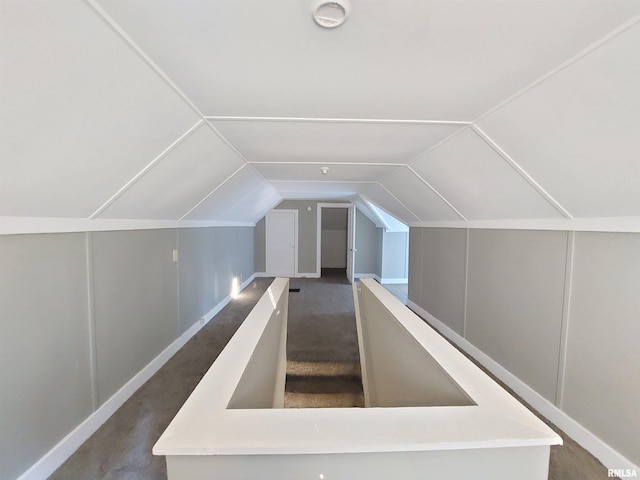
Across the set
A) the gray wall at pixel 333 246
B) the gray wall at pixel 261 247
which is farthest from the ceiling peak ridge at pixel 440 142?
the gray wall at pixel 333 246

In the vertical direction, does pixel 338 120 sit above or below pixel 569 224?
above

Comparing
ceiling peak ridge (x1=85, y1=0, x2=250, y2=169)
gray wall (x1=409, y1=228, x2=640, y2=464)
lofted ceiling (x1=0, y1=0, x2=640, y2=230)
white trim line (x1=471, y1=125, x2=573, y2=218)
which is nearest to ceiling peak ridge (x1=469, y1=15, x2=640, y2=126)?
lofted ceiling (x1=0, y1=0, x2=640, y2=230)

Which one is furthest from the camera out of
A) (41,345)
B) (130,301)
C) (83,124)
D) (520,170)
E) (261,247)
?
(261,247)

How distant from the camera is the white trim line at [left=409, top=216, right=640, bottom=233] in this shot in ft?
5.02

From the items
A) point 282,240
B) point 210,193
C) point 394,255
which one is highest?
point 210,193

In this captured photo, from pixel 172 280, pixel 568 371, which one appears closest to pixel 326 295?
pixel 172 280

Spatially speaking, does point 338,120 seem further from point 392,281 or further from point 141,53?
point 392,281

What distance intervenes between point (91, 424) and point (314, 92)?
235 centimetres

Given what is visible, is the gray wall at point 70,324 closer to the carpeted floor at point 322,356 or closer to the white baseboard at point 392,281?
the carpeted floor at point 322,356

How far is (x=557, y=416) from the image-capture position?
1.93 meters

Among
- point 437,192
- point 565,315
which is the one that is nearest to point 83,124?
point 437,192

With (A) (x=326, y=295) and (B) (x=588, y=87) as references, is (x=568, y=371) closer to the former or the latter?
(B) (x=588, y=87)

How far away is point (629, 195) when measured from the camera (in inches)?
55.6

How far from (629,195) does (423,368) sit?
1313mm
